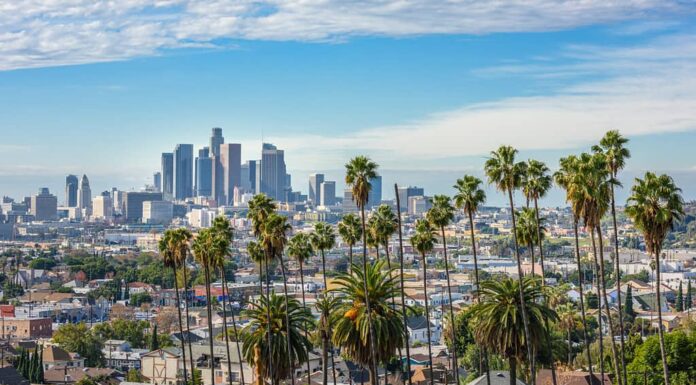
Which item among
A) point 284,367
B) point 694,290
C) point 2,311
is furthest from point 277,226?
point 694,290

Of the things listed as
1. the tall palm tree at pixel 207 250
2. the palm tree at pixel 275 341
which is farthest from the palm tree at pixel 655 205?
the tall palm tree at pixel 207 250

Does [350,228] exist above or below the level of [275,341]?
above

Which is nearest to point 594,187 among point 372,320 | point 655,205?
point 655,205

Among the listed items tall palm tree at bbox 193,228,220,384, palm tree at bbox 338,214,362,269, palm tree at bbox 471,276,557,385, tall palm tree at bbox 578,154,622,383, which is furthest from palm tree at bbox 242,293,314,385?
palm tree at bbox 338,214,362,269

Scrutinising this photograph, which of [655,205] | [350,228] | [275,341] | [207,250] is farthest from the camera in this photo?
[350,228]

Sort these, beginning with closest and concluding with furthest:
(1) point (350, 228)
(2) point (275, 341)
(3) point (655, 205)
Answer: (3) point (655, 205), (2) point (275, 341), (1) point (350, 228)

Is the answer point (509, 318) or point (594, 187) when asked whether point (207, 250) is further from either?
point (594, 187)
